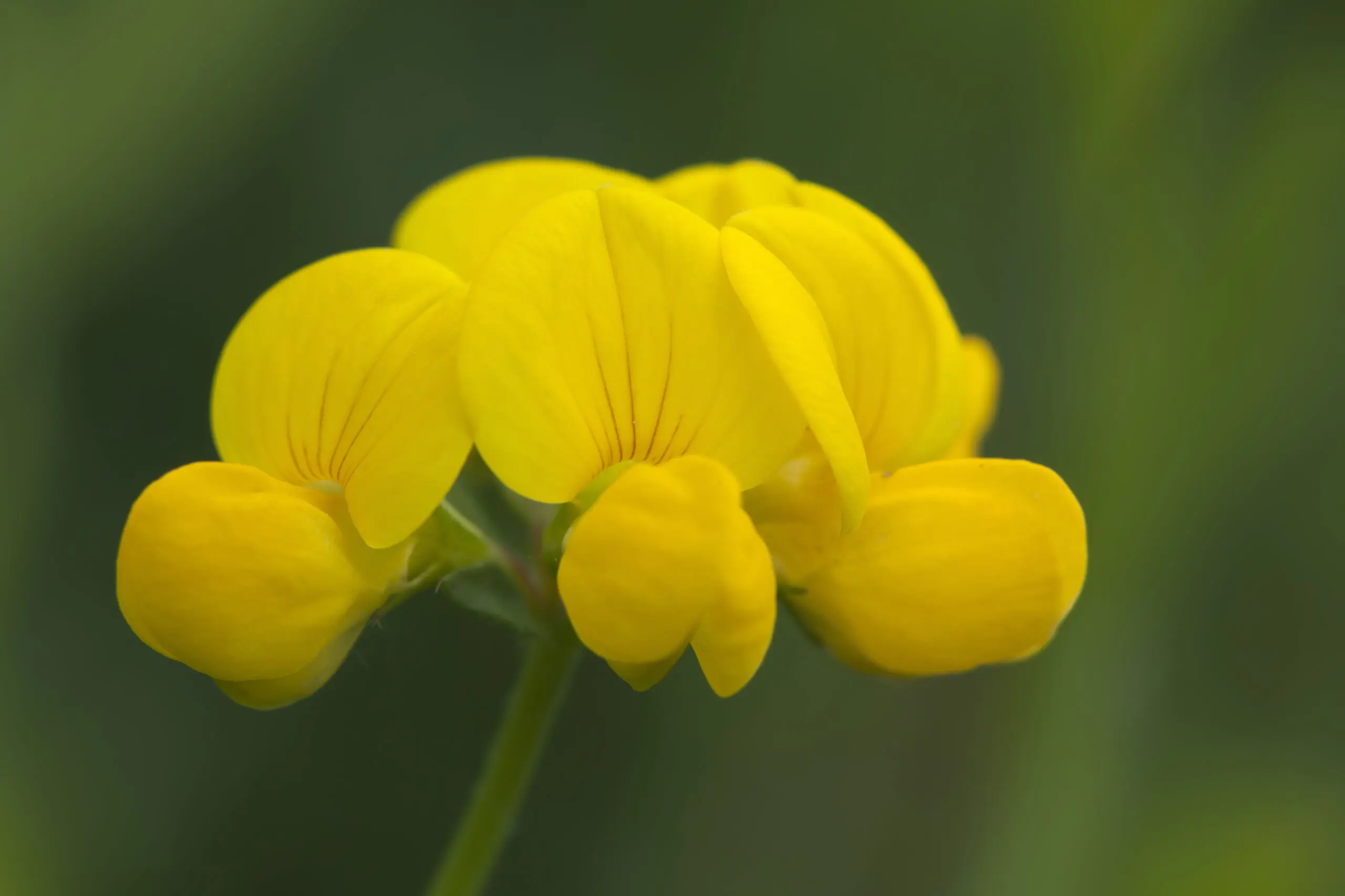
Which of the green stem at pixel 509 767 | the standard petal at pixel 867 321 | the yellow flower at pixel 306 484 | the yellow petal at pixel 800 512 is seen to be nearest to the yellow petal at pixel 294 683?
the yellow flower at pixel 306 484

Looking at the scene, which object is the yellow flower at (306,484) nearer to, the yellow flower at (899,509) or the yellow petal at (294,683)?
the yellow petal at (294,683)

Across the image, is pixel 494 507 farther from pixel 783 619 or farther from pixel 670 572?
pixel 783 619

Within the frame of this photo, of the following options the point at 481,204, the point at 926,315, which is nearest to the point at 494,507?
the point at 481,204

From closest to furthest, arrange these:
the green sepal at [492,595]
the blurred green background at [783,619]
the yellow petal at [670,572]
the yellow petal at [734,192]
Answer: the yellow petal at [670,572] < the green sepal at [492,595] < the yellow petal at [734,192] < the blurred green background at [783,619]

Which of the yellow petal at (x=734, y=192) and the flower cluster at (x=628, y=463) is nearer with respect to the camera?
the flower cluster at (x=628, y=463)

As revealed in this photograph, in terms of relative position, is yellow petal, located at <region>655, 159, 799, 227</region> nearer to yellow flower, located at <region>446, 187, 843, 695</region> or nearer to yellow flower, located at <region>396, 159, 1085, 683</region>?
yellow flower, located at <region>396, 159, 1085, 683</region>

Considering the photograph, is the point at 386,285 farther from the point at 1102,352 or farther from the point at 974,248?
the point at 974,248
